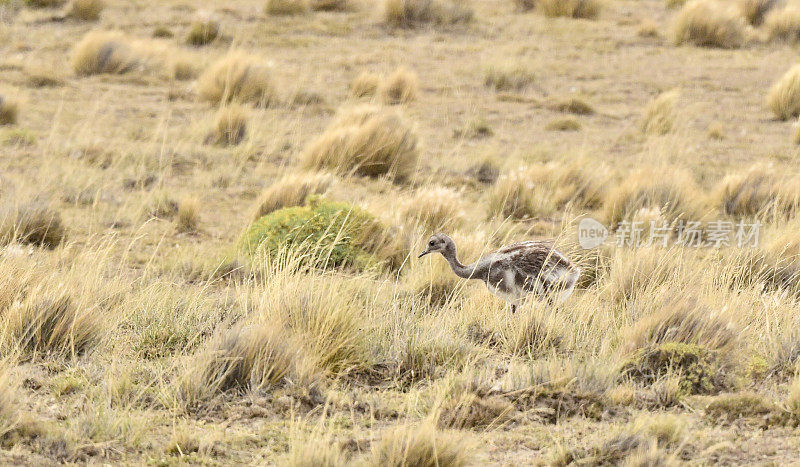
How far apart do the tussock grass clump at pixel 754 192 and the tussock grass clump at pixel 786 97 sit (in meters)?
3.48

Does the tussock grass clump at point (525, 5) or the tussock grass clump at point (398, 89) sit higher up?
the tussock grass clump at point (525, 5)

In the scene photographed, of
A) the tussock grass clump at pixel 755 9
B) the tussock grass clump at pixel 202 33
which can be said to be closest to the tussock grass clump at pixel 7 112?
the tussock grass clump at pixel 202 33

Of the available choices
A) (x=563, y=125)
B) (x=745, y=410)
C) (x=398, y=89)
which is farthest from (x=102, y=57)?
(x=745, y=410)

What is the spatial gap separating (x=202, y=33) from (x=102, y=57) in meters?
2.38

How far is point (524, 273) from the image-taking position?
5.87 metres

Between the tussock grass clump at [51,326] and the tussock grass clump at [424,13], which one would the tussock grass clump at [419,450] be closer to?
the tussock grass clump at [51,326]

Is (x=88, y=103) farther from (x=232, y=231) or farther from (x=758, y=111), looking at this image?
(x=758, y=111)

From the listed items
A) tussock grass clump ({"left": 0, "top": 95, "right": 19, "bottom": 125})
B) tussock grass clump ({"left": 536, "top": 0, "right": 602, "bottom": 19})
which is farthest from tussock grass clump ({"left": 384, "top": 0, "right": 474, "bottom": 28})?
tussock grass clump ({"left": 0, "top": 95, "right": 19, "bottom": 125})

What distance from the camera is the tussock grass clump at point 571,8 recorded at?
20.0 metres

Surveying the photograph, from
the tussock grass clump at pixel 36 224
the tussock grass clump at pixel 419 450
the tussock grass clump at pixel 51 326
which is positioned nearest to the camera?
the tussock grass clump at pixel 419 450

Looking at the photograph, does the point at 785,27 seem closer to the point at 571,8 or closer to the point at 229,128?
the point at 571,8

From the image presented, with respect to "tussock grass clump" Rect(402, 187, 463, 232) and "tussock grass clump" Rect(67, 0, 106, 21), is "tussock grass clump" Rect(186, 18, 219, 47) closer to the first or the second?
"tussock grass clump" Rect(67, 0, 106, 21)

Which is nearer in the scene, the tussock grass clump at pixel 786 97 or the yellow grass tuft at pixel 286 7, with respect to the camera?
the tussock grass clump at pixel 786 97

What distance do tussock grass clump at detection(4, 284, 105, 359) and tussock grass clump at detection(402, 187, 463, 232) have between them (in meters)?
3.66
